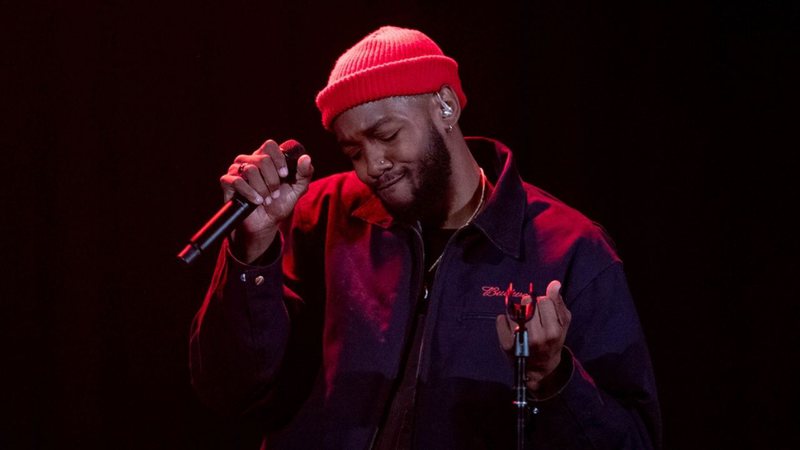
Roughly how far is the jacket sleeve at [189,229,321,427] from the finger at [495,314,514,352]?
23.8 inches

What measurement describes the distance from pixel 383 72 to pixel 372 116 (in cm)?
11

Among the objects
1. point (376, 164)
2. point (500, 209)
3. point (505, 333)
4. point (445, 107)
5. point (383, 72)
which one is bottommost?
point (505, 333)

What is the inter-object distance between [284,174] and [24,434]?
1.39 m

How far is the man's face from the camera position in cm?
230

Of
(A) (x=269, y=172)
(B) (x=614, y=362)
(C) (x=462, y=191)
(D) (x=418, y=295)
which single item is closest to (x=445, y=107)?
(C) (x=462, y=191)

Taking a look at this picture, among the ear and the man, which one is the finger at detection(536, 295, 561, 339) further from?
the ear

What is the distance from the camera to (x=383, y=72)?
230 centimetres

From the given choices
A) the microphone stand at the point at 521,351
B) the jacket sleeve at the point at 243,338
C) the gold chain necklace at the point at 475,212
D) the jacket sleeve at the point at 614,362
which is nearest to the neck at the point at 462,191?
the gold chain necklace at the point at 475,212

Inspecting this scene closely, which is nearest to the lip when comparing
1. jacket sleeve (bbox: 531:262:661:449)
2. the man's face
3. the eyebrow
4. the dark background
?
the man's face

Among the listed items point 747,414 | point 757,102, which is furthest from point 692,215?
point 747,414

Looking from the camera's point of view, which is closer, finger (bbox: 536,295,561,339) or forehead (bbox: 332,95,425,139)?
finger (bbox: 536,295,561,339)

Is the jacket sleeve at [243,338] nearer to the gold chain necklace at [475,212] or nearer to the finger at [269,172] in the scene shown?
the finger at [269,172]

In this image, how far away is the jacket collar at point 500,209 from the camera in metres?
2.31

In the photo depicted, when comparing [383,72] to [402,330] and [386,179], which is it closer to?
[386,179]
